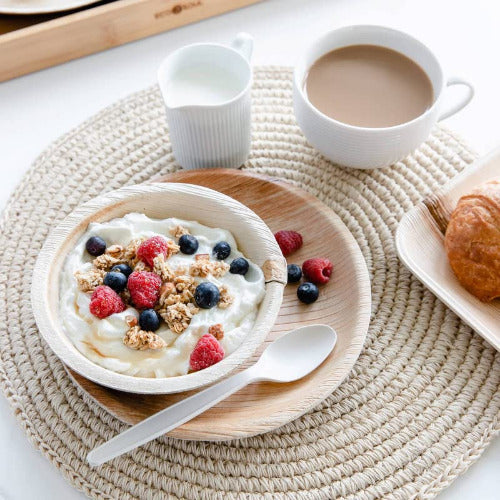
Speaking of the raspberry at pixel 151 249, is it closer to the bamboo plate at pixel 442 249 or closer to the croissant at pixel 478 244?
the bamboo plate at pixel 442 249

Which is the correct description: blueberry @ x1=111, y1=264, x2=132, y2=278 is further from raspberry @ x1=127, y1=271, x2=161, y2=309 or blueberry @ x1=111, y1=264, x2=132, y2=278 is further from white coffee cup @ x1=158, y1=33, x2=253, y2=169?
white coffee cup @ x1=158, y1=33, x2=253, y2=169

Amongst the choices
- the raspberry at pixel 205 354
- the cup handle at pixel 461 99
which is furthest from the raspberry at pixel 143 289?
the cup handle at pixel 461 99

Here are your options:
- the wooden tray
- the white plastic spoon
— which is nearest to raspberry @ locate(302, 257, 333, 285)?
the white plastic spoon

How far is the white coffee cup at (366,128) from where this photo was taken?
150 cm

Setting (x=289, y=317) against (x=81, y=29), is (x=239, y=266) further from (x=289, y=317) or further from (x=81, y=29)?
(x=81, y=29)

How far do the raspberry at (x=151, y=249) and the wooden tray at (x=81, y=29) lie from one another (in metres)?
0.80

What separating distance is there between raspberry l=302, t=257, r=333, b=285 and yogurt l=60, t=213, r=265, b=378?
0.12 metres

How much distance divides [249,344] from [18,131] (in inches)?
38.1

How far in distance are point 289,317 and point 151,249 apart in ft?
1.04

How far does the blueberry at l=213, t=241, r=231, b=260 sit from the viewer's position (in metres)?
1.38

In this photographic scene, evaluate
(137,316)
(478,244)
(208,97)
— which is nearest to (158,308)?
(137,316)

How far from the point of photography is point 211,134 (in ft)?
5.09

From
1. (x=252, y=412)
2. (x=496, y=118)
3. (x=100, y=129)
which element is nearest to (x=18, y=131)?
(x=100, y=129)

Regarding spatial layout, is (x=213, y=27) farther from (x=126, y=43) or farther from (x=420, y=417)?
(x=420, y=417)
